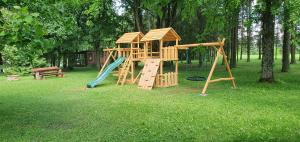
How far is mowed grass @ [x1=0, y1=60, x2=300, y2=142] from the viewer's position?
24.1ft

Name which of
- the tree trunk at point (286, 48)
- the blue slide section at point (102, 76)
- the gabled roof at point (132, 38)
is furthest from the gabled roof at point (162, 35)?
the tree trunk at point (286, 48)

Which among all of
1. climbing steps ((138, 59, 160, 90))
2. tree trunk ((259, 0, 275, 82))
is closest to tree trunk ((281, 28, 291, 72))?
tree trunk ((259, 0, 275, 82))

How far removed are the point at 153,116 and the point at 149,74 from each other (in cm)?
778

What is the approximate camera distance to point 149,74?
17.1 m

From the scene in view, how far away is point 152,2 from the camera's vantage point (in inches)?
864

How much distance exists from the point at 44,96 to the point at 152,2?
11.1 m

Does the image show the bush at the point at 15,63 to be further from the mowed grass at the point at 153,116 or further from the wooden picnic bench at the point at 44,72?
the mowed grass at the point at 153,116

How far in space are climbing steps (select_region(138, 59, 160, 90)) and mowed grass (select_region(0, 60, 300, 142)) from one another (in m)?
1.91

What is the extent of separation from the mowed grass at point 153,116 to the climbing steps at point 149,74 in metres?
1.91

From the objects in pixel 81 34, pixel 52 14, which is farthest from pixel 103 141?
pixel 81 34

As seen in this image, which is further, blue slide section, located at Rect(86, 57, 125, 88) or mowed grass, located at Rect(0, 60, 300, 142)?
blue slide section, located at Rect(86, 57, 125, 88)

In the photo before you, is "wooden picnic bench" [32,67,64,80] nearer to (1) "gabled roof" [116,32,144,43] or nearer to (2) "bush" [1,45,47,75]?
(2) "bush" [1,45,47,75]

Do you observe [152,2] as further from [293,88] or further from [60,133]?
[60,133]

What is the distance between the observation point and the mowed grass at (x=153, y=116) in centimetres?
733
